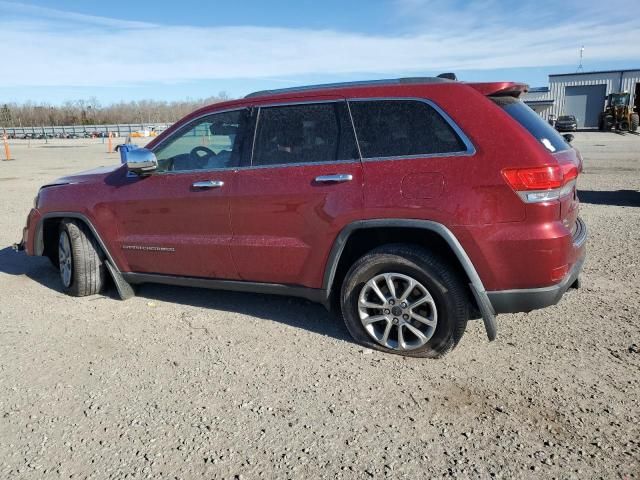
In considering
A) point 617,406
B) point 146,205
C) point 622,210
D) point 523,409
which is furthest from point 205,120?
point 622,210

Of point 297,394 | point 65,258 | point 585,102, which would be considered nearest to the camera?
point 297,394

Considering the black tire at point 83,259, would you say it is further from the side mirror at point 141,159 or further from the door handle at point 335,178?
the door handle at point 335,178

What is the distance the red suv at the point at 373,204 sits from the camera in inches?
126

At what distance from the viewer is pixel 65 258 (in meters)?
5.04

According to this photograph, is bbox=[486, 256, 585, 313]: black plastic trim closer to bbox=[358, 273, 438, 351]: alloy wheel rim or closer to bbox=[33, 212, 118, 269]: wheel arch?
bbox=[358, 273, 438, 351]: alloy wheel rim

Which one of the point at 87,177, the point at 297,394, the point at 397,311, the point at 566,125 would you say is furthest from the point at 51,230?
the point at 566,125

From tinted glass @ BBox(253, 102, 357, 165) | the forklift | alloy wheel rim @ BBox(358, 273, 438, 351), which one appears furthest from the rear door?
the forklift

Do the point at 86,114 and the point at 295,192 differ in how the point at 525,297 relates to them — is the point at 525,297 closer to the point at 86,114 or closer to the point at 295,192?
the point at 295,192

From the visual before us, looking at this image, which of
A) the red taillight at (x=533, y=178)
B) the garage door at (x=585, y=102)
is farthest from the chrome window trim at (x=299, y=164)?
the garage door at (x=585, y=102)

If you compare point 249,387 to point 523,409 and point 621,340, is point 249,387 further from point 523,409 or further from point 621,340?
point 621,340

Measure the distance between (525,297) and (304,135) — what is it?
1867 millimetres

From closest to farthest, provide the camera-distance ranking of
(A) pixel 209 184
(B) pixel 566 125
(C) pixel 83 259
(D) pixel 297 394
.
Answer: (D) pixel 297 394, (A) pixel 209 184, (C) pixel 83 259, (B) pixel 566 125

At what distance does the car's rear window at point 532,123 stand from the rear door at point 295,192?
1030mm

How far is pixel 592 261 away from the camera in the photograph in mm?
5598
